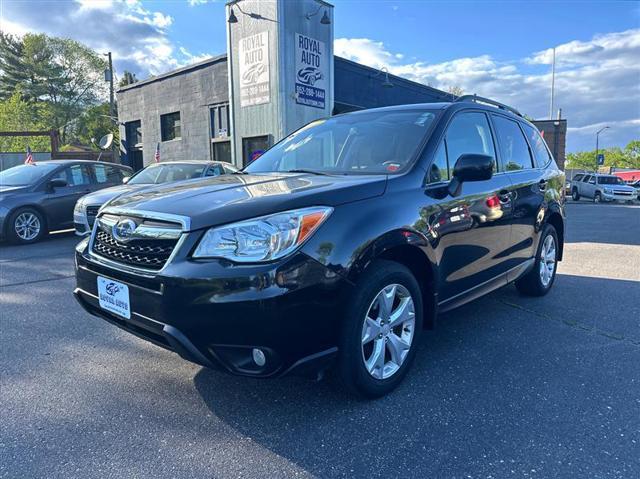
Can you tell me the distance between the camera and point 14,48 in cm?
4622

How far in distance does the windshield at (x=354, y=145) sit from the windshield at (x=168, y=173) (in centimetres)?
476

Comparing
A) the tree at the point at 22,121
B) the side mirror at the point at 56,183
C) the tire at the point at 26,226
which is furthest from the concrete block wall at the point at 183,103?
the tire at the point at 26,226

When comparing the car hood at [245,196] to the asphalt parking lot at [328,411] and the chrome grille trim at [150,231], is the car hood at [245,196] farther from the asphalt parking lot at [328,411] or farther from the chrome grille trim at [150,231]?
the asphalt parking lot at [328,411]

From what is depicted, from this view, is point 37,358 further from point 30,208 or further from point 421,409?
point 30,208

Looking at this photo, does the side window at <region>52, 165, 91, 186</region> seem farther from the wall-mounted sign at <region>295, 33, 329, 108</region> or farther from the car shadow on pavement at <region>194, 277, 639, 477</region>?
the car shadow on pavement at <region>194, 277, 639, 477</region>

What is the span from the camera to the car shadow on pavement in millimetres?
2182

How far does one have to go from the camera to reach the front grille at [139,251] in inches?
91.0

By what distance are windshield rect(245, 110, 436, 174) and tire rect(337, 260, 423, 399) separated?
0.76 metres

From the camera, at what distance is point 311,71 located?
45.4ft

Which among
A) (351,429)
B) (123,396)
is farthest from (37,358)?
(351,429)

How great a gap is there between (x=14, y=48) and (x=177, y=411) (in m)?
56.3

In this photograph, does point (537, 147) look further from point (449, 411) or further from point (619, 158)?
point (619, 158)

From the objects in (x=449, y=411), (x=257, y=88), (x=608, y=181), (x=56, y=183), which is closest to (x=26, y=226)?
(x=56, y=183)

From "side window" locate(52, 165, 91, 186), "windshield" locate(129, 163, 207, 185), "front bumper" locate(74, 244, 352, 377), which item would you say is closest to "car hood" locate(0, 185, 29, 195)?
"side window" locate(52, 165, 91, 186)
